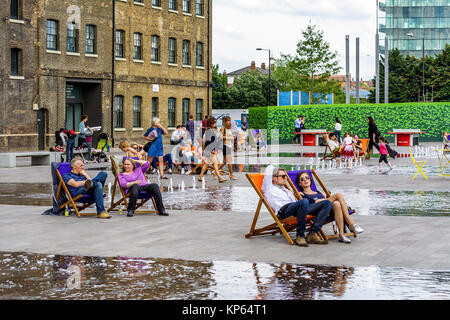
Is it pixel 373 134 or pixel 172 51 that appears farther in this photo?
pixel 172 51

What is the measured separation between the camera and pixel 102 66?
149 feet

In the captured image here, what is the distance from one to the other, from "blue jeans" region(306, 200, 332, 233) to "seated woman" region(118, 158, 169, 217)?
371 cm

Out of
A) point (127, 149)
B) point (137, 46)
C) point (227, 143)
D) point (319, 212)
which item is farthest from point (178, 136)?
point (137, 46)

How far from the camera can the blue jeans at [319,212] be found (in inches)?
410

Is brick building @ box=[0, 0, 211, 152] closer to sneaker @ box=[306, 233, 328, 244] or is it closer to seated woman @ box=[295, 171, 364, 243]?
seated woman @ box=[295, 171, 364, 243]

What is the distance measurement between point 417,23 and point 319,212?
452ft

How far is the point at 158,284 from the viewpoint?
794cm

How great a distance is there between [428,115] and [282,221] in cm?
4389

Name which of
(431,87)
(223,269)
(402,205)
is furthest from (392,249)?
(431,87)

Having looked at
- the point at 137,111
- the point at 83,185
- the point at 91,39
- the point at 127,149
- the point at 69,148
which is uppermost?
the point at 91,39

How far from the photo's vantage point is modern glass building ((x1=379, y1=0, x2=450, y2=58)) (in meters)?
142

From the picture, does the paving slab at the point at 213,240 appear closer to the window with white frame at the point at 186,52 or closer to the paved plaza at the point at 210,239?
the paved plaza at the point at 210,239

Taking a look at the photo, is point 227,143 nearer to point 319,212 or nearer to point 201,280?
point 319,212
